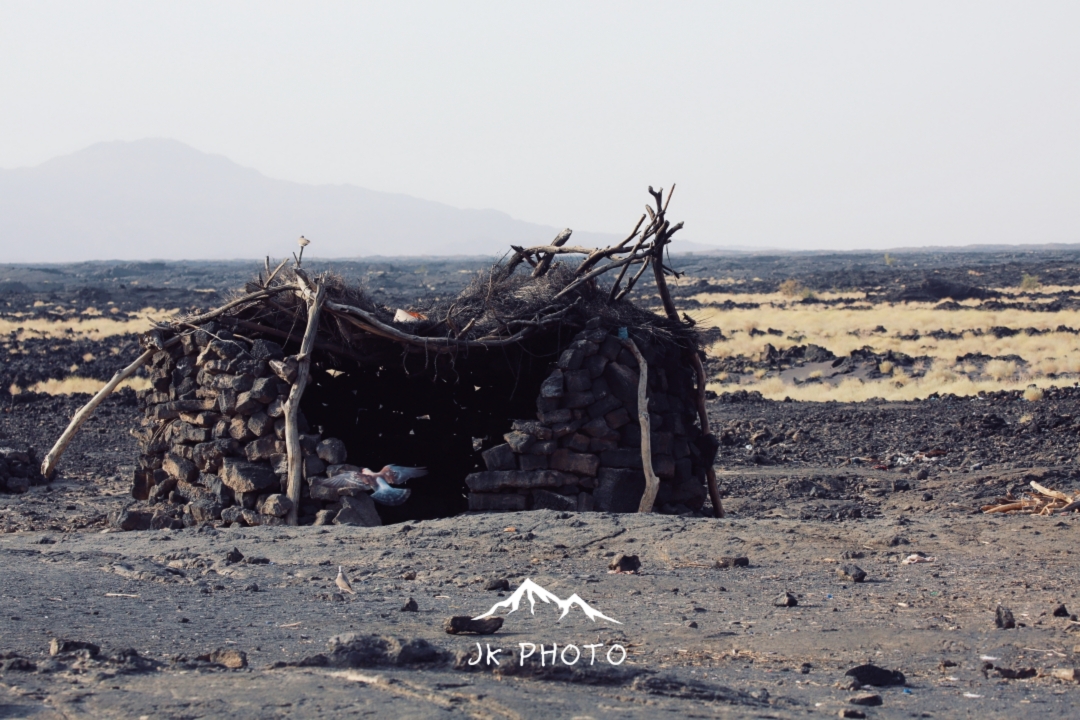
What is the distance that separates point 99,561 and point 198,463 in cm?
254

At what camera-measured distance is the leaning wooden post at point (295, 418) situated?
9.05 meters

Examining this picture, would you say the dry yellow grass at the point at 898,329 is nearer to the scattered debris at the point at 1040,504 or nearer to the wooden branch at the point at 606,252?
the scattered debris at the point at 1040,504

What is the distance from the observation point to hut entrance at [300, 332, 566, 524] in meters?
11.7

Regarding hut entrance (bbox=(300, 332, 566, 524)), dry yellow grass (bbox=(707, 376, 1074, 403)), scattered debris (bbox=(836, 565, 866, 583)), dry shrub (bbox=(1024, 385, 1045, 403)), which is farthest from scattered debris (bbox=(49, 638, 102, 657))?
dry yellow grass (bbox=(707, 376, 1074, 403))

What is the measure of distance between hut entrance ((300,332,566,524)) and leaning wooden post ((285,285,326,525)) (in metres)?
2.05

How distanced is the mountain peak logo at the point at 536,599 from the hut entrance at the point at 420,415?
16.7 feet

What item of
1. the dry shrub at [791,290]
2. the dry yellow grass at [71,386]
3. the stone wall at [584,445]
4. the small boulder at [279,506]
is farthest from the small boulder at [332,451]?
the dry shrub at [791,290]

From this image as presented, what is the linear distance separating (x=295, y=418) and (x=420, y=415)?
117 inches

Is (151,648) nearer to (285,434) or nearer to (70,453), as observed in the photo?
(285,434)

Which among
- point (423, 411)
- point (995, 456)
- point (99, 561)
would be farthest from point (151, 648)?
point (995, 456)

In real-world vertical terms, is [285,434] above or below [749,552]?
above

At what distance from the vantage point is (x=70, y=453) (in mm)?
15508

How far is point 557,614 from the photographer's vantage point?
598 cm

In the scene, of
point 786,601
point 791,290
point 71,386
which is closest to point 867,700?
point 786,601
